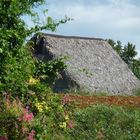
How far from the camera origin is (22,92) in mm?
10680

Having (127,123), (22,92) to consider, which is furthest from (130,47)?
(22,92)

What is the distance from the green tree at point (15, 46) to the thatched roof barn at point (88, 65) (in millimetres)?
25120

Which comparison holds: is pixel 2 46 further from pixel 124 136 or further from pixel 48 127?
pixel 124 136

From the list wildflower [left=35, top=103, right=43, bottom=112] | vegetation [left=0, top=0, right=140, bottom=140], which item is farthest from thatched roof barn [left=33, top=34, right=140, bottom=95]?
wildflower [left=35, top=103, right=43, bottom=112]

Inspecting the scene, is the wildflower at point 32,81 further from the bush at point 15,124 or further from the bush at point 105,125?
the bush at point 105,125

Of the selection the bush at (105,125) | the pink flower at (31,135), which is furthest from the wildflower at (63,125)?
the bush at (105,125)

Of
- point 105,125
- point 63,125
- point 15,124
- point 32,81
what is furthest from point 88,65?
point 15,124

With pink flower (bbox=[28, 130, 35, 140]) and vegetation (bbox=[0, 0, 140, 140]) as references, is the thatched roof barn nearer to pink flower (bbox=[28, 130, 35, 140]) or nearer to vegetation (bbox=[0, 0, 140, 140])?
vegetation (bbox=[0, 0, 140, 140])

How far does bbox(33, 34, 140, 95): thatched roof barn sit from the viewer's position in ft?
121

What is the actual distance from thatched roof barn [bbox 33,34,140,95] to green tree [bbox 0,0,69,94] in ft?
82.4

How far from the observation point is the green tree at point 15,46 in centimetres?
1049

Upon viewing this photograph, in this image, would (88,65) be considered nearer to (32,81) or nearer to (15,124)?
(32,81)

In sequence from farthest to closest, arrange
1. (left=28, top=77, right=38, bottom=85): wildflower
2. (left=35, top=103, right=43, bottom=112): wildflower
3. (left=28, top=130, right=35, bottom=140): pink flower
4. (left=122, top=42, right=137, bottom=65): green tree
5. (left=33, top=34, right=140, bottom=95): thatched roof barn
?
(left=122, top=42, right=137, bottom=65): green tree < (left=33, top=34, right=140, bottom=95): thatched roof barn < (left=28, top=77, right=38, bottom=85): wildflower < (left=35, top=103, right=43, bottom=112): wildflower < (left=28, top=130, right=35, bottom=140): pink flower

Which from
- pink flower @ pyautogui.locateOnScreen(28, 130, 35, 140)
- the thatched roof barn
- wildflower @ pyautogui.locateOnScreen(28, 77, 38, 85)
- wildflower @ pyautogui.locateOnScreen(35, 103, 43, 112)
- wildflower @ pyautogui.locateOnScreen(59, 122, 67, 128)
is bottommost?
pink flower @ pyautogui.locateOnScreen(28, 130, 35, 140)
